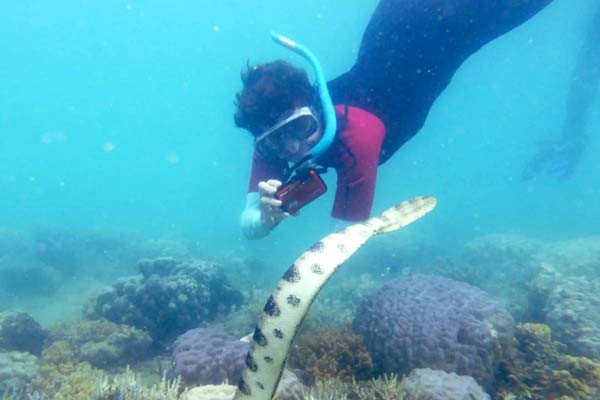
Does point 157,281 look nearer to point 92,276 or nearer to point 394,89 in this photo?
point 394,89

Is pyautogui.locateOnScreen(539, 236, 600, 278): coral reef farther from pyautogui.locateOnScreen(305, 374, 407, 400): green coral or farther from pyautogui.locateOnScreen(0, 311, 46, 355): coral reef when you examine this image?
pyautogui.locateOnScreen(0, 311, 46, 355): coral reef

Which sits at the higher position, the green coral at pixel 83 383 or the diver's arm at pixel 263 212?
the diver's arm at pixel 263 212

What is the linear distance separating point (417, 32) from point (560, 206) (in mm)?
55654

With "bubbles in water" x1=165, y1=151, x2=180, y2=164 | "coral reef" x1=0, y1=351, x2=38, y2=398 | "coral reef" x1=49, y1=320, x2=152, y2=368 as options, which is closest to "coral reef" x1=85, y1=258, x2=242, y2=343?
"coral reef" x1=49, y1=320, x2=152, y2=368

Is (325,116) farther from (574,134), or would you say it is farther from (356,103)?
(574,134)

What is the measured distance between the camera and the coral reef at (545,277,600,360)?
572 cm

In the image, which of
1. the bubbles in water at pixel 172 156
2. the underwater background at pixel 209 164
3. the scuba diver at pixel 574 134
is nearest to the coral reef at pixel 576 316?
the underwater background at pixel 209 164

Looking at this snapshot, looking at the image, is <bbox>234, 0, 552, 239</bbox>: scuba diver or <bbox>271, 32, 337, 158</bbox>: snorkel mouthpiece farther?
<bbox>234, 0, 552, 239</bbox>: scuba diver

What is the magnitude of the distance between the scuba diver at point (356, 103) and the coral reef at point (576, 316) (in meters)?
4.20

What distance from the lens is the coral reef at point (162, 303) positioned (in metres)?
7.86

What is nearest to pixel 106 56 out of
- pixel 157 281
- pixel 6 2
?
pixel 6 2

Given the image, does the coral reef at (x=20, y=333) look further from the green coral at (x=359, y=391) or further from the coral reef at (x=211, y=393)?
the green coral at (x=359, y=391)

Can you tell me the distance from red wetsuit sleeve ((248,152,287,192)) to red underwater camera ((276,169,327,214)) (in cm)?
134

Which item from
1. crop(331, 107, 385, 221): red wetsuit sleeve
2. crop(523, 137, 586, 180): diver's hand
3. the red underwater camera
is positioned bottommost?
the red underwater camera
